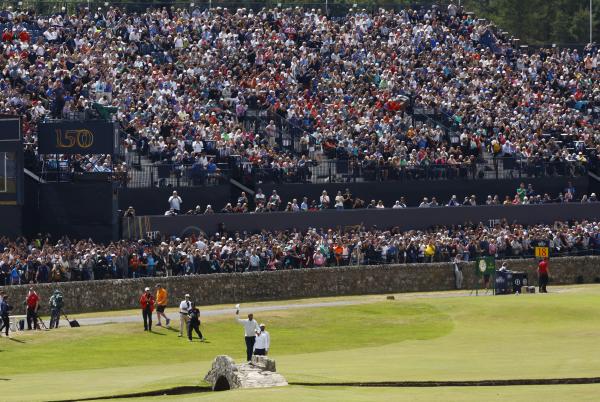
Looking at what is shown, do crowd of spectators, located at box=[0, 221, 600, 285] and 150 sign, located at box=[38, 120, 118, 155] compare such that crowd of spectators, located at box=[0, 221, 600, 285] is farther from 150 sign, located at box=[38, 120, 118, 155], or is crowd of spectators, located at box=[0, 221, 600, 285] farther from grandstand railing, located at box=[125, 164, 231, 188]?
150 sign, located at box=[38, 120, 118, 155]

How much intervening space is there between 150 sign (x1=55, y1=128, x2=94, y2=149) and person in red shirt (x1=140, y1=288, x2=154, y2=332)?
38.3 ft

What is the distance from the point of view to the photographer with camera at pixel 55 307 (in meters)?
54.5

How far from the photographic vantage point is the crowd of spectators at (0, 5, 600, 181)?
231 ft

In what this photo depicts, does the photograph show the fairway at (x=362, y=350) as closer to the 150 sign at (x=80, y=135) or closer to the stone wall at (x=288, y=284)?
the stone wall at (x=288, y=284)

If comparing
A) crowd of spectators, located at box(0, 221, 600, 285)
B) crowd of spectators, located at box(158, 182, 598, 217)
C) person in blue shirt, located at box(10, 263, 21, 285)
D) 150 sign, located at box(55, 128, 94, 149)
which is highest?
150 sign, located at box(55, 128, 94, 149)

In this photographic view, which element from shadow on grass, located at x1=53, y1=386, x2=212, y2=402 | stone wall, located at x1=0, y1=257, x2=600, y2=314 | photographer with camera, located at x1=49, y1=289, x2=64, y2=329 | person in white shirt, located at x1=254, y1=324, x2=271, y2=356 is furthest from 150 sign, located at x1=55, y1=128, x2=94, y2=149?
shadow on grass, located at x1=53, y1=386, x2=212, y2=402

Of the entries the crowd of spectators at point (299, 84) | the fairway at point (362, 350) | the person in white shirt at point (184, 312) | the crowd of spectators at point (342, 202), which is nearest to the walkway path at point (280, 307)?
the fairway at point (362, 350)

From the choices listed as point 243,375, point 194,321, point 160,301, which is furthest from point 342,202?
point 243,375

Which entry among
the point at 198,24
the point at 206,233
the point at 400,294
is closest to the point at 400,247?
the point at 400,294

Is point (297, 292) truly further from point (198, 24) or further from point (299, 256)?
point (198, 24)

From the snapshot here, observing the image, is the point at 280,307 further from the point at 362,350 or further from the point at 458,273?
the point at 458,273

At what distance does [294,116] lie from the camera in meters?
75.9

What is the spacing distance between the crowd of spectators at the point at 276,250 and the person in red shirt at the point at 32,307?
16.4 feet

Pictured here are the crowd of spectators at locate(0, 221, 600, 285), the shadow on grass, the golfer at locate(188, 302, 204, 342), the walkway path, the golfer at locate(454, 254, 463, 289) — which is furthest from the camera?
the golfer at locate(454, 254, 463, 289)
